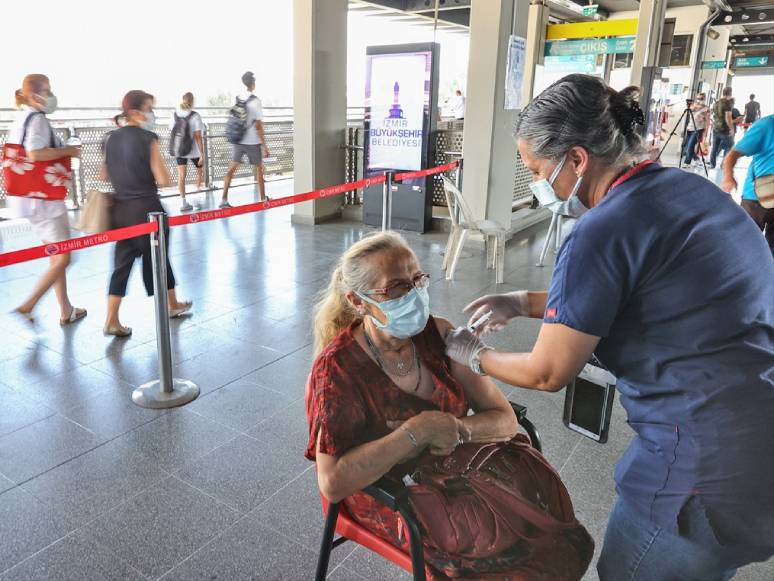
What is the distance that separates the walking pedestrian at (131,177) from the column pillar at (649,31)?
8630 millimetres

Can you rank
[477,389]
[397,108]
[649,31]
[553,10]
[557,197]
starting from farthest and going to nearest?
[553,10], [649,31], [397,108], [477,389], [557,197]

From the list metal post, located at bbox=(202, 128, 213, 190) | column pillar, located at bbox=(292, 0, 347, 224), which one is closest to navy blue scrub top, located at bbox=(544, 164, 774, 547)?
column pillar, located at bbox=(292, 0, 347, 224)

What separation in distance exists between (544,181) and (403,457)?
2.45 ft

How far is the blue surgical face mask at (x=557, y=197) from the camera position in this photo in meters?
1.31

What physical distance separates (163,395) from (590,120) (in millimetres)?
2643

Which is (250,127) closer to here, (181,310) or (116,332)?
(181,310)

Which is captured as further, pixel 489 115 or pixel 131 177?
pixel 489 115

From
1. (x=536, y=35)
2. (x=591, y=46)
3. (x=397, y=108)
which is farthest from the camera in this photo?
(x=536, y=35)

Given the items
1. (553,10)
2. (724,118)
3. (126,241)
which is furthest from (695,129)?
(126,241)

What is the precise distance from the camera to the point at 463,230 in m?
5.45

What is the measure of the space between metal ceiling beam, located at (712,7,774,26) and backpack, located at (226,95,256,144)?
10440 millimetres

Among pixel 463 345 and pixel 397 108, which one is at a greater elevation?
pixel 397 108

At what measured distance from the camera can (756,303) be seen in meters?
1.11

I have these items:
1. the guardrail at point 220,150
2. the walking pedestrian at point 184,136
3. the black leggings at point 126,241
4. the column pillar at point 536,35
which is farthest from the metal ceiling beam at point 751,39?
the black leggings at point 126,241
